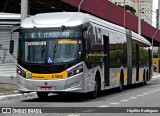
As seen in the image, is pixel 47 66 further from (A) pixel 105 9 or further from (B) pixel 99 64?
(A) pixel 105 9

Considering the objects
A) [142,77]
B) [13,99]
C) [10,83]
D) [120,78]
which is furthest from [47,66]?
[142,77]

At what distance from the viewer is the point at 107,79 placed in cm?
2189

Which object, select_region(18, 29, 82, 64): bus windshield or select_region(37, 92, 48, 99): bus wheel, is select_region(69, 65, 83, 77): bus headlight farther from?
select_region(37, 92, 48, 99): bus wheel

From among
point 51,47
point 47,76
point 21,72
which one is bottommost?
point 47,76

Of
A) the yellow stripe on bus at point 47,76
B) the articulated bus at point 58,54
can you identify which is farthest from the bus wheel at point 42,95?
the yellow stripe on bus at point 47,76

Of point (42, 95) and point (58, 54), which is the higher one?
point (58, 54)

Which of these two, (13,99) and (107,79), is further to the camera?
(107,79)

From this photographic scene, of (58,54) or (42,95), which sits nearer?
(58,54)

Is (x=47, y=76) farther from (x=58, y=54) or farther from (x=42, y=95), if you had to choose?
(x=42, y=95)

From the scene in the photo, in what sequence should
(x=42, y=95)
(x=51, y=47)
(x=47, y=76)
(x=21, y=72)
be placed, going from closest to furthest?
(x=47, y=76) → (x=51, y=47) → (x=21, y=72) → (x=42, y=95)

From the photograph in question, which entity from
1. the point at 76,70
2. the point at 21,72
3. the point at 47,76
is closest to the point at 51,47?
the point at 47,76

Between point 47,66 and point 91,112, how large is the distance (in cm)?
390

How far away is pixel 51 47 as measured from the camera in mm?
17906

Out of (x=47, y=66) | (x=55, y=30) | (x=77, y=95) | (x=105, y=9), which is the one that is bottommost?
(x=77, y=95)
